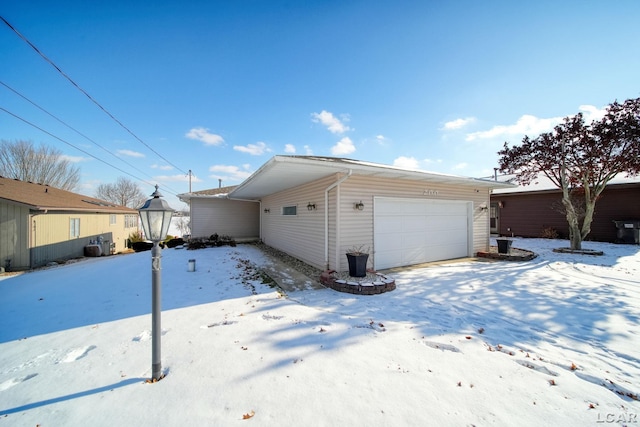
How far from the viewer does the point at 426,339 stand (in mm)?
2863

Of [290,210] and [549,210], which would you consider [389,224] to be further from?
[549,210]

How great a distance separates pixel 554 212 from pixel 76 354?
58.2ft

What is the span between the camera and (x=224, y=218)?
42.5 ft

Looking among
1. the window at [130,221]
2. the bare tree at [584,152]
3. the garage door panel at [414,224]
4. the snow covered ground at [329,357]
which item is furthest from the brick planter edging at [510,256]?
the window at [130,221]

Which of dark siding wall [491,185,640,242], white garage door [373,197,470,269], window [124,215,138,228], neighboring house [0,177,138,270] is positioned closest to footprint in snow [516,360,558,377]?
white garage door [373,197,470,269]

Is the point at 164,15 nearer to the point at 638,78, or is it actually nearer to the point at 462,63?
the point at 462,63

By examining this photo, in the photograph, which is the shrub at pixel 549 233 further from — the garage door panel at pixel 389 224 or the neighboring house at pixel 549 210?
the garage door panel at pixel 389 224

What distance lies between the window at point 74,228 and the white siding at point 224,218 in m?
5.18

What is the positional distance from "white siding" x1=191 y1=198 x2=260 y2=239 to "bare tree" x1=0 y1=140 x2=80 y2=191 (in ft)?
63.1

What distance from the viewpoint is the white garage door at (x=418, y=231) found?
6.42 metres

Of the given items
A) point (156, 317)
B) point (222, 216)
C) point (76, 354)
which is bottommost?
point (76, 354)

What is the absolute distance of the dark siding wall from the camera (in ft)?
34.1

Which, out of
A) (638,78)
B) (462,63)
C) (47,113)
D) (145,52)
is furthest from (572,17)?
(47,113)

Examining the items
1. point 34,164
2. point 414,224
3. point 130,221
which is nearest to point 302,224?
point 414,224
